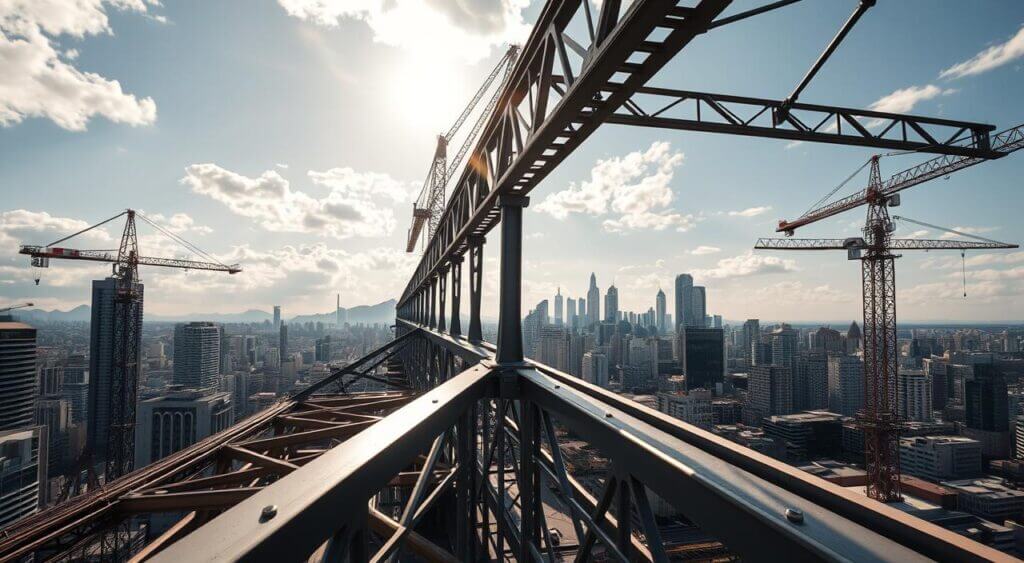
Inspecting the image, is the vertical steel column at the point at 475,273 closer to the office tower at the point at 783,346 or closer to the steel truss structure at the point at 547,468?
the steel truss structure at the point at 547,468

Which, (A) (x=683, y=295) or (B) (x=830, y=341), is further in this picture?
(A) (x=683, y=295)

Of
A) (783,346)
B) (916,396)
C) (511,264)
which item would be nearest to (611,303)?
(783,346)

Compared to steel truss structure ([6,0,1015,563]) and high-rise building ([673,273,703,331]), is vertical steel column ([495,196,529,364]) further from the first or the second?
high-rise building ([673,273,703,331])

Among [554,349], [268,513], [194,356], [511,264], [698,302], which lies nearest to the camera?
[268,513]

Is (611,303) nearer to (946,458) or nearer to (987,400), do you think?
(987,400)

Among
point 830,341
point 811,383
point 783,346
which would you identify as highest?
point 830,341

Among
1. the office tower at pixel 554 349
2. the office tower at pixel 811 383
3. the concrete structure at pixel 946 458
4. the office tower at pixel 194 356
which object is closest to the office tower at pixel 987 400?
the concrete structure at pixel 946 458

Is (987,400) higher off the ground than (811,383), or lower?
higher

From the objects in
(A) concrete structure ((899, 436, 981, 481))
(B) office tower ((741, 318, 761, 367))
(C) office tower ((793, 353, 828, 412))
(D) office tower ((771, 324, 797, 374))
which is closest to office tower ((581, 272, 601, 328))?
(B) office tower ((741, 318, 761, 367))
